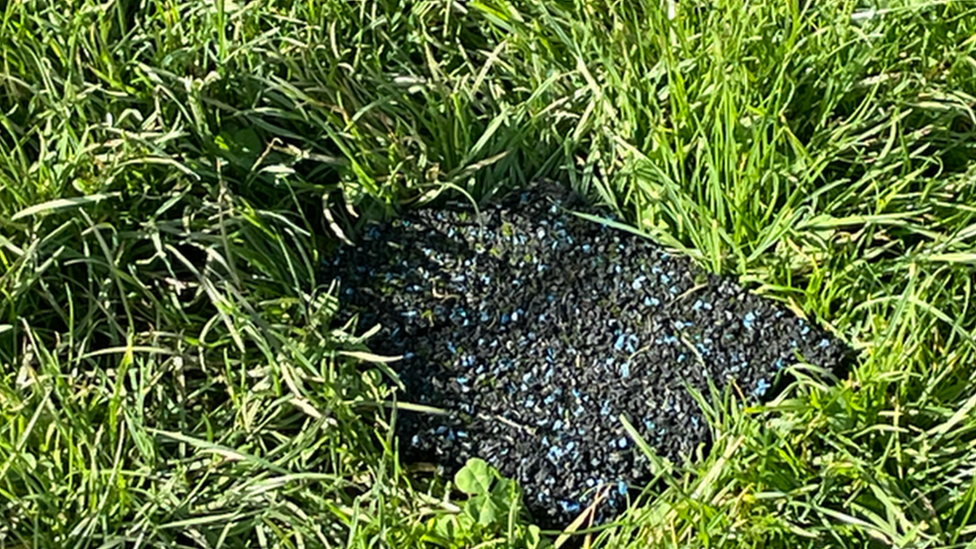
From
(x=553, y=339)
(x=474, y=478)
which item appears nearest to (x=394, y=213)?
(x=553, y=339)

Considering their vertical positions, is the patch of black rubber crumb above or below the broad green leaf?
above

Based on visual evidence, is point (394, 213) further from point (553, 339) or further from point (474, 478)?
point (474, 478)

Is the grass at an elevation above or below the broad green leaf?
above

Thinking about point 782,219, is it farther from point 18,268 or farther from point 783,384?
point 18,268

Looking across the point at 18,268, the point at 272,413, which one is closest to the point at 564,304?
the point at 272,413

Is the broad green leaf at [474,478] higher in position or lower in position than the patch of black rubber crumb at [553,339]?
lower
